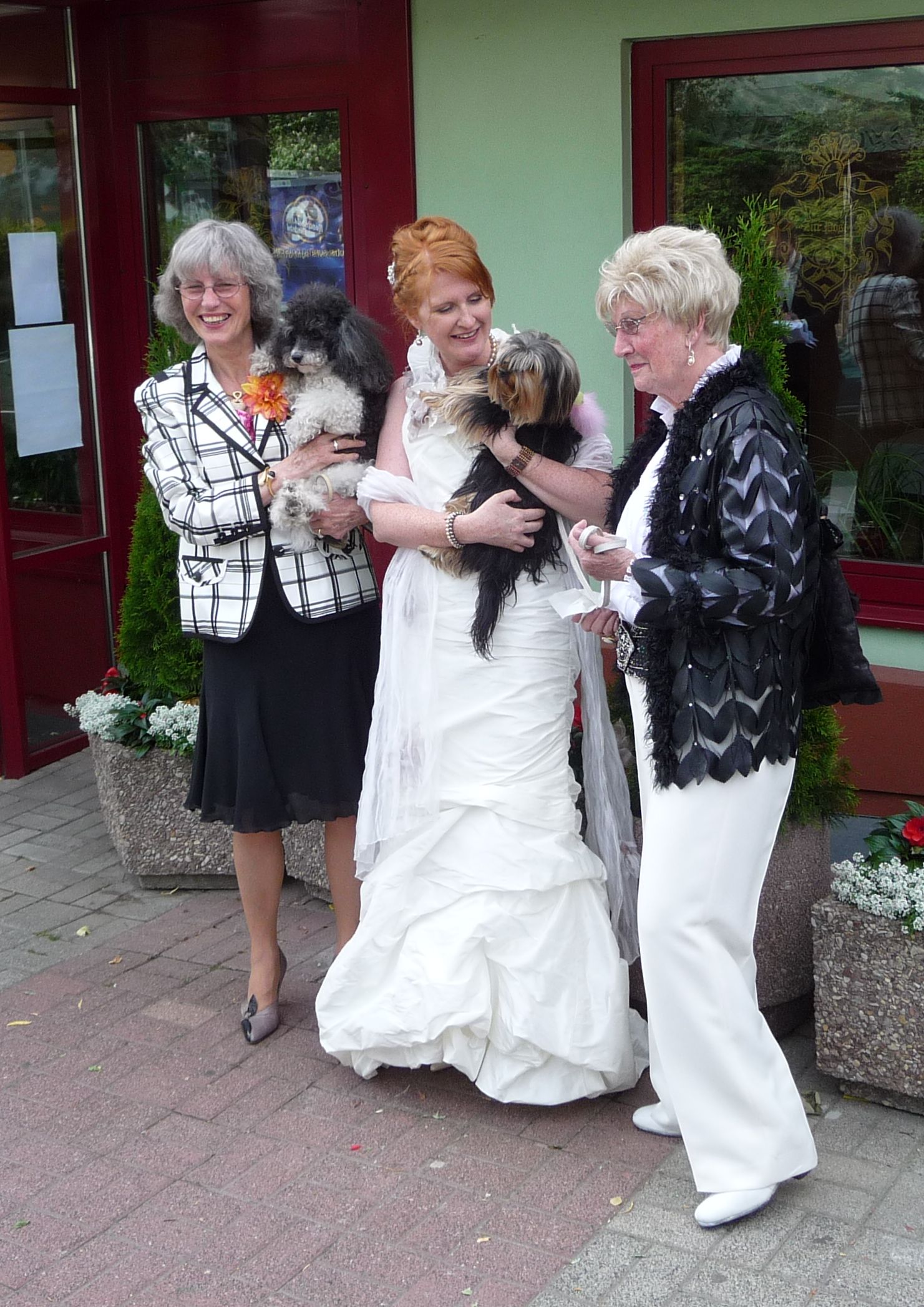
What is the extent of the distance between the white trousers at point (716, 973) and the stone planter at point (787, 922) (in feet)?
1.98

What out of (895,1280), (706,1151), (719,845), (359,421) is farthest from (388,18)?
(895,1280)

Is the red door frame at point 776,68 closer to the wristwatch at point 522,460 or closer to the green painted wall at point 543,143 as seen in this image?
the green painted wall at point 543,143

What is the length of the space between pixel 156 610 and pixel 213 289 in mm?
1647

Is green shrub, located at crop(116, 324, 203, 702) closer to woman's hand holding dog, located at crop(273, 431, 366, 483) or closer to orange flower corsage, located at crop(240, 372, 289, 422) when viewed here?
orange flower corsage, located at crop(240, 372, 289, 422)

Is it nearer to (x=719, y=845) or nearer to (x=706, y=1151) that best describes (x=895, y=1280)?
(x=706, y=1151)

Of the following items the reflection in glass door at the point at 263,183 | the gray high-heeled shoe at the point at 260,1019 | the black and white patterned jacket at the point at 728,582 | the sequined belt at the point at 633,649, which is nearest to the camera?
the black and white patterned jacket at the point at 728,582

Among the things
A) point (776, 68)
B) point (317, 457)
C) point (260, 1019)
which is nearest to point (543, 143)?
point (776, 68)

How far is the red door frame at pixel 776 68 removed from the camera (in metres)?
4.66

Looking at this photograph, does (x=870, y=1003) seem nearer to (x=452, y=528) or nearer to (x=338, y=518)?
(x=452, y=528)

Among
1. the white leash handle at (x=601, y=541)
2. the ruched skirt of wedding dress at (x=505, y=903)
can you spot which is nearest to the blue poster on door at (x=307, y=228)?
the ruched skirt of wedding dress at (x=505, y=903)

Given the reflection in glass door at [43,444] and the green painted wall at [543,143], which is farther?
the reflection in glass door at [43,444]

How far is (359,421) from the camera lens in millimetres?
3627

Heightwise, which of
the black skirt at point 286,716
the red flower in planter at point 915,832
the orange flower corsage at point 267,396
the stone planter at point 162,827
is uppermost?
the orange flower corsage at point 267,396

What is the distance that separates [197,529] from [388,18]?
112 inches
